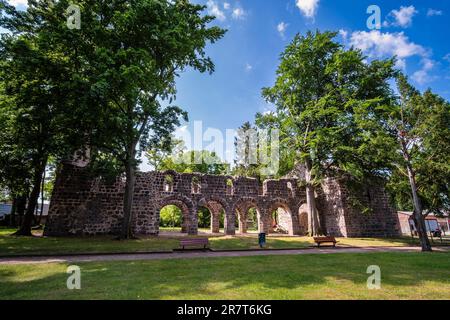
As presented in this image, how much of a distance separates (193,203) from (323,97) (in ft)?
44.0

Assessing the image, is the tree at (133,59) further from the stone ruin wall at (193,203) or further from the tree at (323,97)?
the tree at (323,97)

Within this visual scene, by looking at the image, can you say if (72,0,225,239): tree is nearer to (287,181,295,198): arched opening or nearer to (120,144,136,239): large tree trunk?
(120,144,136,239): large tree trunk

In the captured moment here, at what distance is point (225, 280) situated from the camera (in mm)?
6203

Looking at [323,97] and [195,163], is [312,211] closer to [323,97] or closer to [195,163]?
[323,97]

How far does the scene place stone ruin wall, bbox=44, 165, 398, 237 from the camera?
1716cm

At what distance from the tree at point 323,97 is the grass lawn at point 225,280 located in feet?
38.5

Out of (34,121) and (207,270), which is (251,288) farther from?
(34,121)

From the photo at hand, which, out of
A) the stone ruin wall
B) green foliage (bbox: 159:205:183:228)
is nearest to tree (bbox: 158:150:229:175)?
green foliage (bbox: 159:205:183:228)

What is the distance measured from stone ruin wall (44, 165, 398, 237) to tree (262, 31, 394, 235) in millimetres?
3679

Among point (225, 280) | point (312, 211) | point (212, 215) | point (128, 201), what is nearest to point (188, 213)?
point (212, 215)

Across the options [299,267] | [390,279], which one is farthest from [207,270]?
[390,279]

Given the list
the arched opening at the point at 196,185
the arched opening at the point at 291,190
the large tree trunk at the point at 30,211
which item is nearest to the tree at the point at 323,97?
the arched opening at the point at 291,190

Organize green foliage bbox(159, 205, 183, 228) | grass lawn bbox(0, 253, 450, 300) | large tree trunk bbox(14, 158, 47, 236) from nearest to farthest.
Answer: grass lawn bbox(0, 253, 450, 300) < large tree trunk bbox(14, 158, 47, 236) < green foliage bbox(159, 205, 183, 228)

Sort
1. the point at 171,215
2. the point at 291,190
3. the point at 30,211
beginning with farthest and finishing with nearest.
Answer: the point at 171,215
the point at 291,190
the point at 30,211
